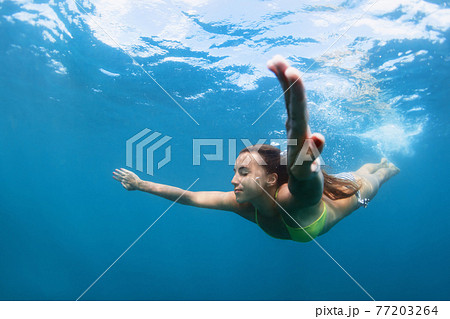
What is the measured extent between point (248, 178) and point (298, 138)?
5.78 ft

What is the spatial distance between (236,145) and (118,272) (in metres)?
28.1

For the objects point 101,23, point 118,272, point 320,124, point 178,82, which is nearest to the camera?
point 101,23

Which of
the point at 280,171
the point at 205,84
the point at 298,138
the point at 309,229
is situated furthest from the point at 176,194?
the point at 205,84

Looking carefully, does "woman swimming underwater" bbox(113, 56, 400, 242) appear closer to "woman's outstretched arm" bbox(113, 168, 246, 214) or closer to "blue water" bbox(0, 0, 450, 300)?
"woman's outstretched arm" bbox(113, 168, 246, 214)

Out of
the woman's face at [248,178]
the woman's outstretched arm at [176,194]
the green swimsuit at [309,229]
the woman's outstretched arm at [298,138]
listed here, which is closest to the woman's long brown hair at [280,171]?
the woman's face at [248,178]

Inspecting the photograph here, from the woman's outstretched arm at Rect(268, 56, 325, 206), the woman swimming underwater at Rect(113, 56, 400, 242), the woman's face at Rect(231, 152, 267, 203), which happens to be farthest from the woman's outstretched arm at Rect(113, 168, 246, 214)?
the woman's outstretched arm at Rect(268, 56, 325, 206)

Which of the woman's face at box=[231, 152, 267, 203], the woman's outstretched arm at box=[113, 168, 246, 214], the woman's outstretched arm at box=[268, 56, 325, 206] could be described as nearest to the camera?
the woman's outstretched arm at box=[268, 56, 325, 206]

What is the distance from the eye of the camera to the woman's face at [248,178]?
3445 mm

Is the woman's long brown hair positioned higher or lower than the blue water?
lower

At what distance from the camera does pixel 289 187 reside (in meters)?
2.37

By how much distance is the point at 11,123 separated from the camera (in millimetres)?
25422

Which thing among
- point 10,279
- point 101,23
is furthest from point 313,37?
point 10,279

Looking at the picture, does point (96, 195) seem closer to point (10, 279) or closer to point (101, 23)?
point (10, 279)

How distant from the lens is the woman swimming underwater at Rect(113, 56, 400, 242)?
1668 mm
